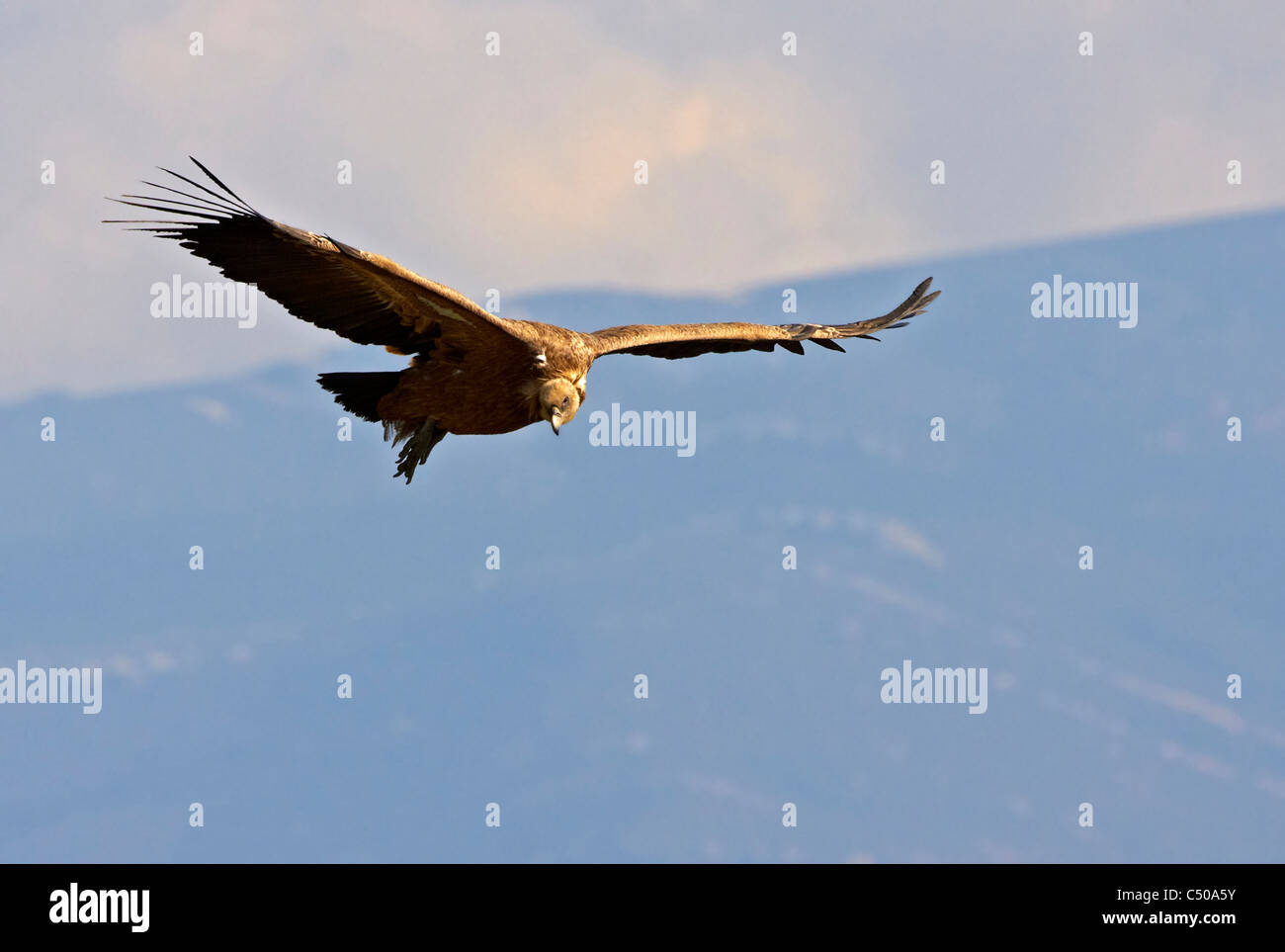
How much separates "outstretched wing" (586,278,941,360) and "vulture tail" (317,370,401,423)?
185 centimetres

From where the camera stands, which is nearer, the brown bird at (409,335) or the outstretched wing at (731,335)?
the brown bird at (409,335)

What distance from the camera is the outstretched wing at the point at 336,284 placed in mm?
13508

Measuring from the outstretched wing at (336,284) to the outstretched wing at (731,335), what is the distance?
1402 mm

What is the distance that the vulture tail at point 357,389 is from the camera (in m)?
15.3

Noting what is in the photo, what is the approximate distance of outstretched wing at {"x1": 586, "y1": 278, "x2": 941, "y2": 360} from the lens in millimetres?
15961

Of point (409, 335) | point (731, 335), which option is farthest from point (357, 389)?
point (731, 335)

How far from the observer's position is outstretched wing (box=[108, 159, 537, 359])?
13.5 meters

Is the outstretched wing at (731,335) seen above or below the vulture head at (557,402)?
above

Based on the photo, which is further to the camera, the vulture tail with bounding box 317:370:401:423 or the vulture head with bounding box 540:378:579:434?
the vulture tail with bounding box 317:370:401:423

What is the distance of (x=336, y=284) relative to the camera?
14.4 metres

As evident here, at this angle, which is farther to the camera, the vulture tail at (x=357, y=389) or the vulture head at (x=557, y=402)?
the vulture tail at (x=357, y=389)

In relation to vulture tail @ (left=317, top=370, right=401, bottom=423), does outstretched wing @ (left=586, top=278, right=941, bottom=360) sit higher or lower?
higher
